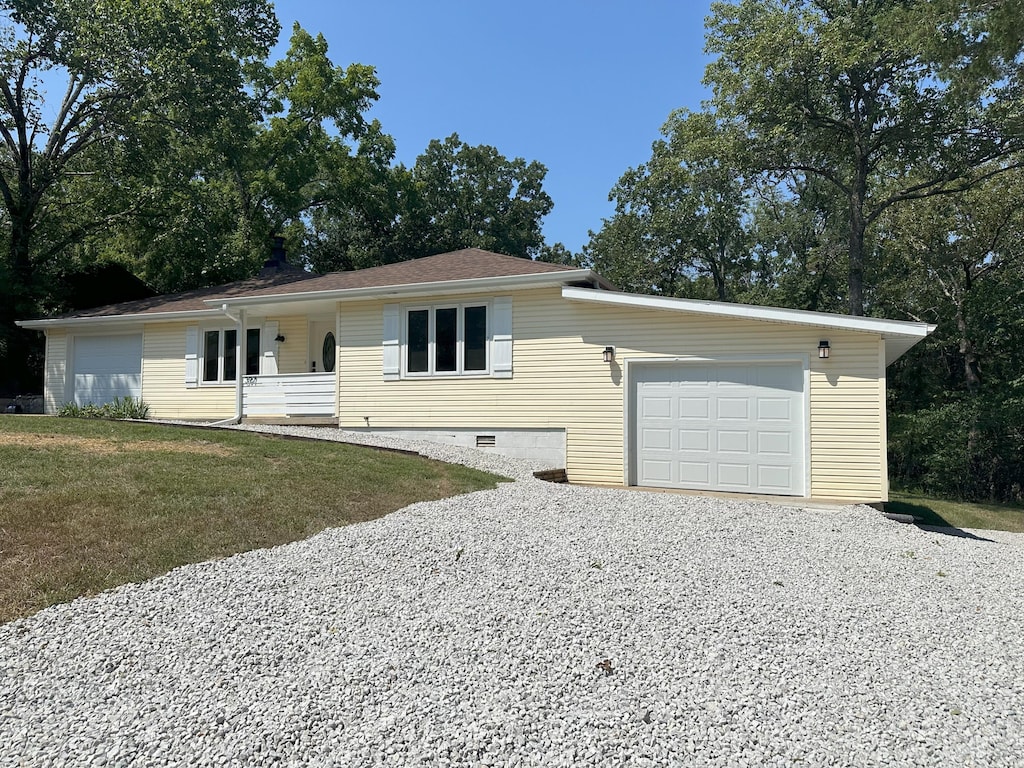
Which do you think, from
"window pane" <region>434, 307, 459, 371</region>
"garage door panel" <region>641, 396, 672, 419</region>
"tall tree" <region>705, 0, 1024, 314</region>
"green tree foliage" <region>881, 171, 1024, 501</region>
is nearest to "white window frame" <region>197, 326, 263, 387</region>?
"window pane" <region>434, 307, 459, 371</region>

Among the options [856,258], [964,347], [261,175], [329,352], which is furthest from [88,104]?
[964,347]

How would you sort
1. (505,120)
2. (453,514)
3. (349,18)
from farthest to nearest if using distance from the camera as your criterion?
(505,120) < (349,18) < (453,514)

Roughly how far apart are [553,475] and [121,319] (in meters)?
11.8

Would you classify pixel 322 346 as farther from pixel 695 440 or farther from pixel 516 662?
pixel 516 662

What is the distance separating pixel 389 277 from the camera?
44.2 feet

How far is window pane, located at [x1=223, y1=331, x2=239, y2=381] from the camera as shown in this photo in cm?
1498

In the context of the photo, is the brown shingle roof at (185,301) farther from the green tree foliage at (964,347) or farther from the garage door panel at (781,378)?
the green tree foliage at (964,347)

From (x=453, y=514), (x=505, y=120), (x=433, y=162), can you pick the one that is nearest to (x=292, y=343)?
(x=453, y=514)

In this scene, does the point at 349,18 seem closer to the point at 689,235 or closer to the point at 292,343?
the point at 292,343

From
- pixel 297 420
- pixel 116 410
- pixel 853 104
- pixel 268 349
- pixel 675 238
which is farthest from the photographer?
pixel 675 238

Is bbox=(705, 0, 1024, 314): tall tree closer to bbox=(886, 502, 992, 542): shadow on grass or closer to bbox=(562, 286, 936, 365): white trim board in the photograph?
bbox=(886, 502, 992, 542): shadow on grass

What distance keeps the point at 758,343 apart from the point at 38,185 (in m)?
21.8

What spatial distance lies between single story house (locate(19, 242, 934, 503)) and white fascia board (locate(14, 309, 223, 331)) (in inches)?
2.2

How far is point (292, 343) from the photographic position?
14992 mm
